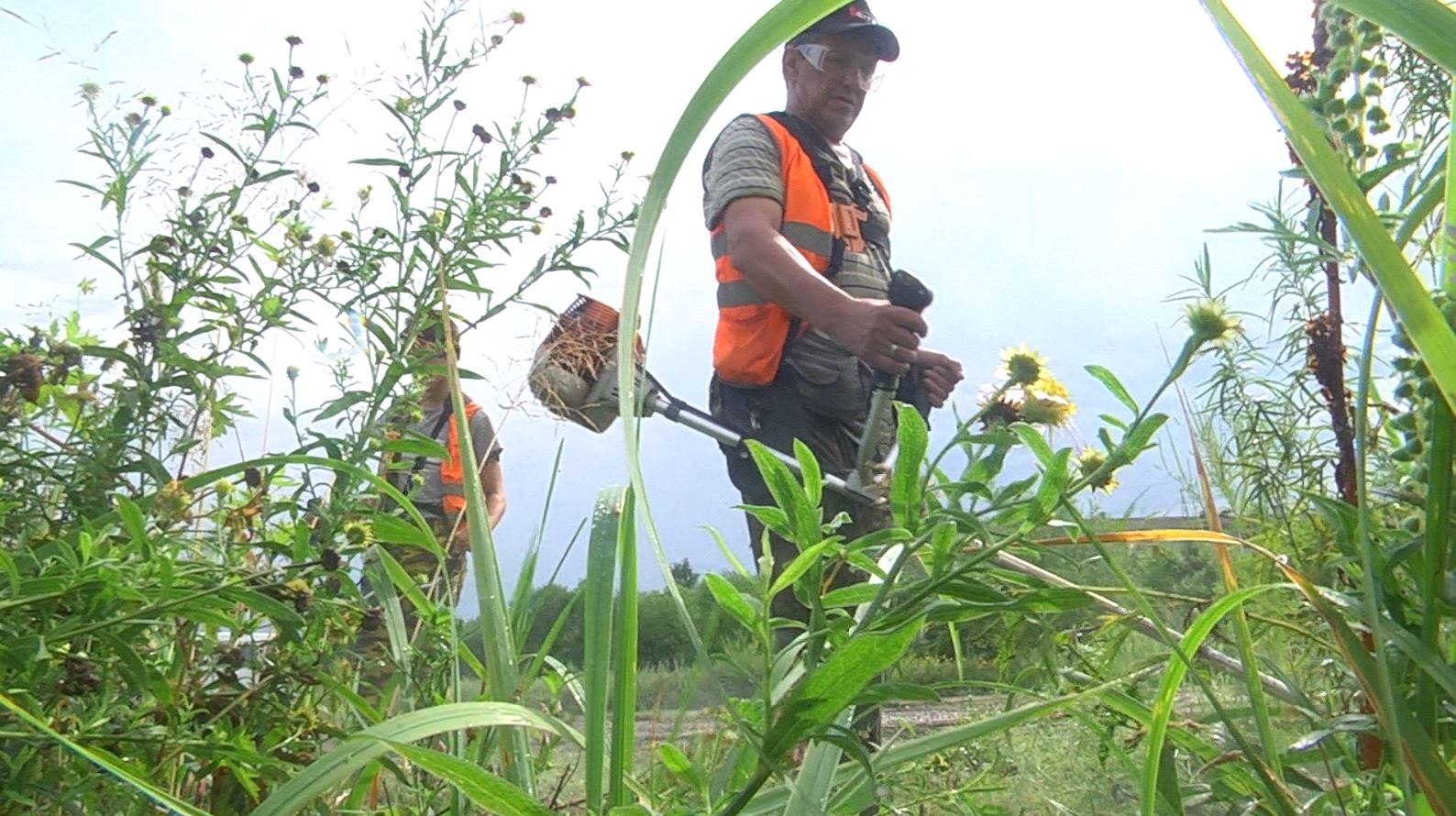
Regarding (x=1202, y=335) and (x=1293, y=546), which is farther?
(x=1293, y=546)

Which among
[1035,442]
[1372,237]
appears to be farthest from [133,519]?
A: [1372,237]

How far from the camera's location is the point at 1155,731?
662 millimetres

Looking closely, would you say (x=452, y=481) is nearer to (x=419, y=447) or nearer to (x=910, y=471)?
(x=419, y=447)

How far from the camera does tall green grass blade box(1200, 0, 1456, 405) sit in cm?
51

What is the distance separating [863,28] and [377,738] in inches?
99.4

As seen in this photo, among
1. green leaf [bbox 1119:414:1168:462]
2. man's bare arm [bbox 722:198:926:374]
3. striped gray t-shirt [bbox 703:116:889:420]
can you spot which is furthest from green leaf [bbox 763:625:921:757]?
striped gray t-shirt [bbox 703:116:889:420]

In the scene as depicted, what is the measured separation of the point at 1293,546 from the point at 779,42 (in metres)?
0.66

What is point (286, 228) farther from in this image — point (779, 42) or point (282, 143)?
point (779, 42)

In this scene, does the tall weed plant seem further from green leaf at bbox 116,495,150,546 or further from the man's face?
the man's face

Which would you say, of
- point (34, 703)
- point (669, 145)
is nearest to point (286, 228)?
point (34, 703)

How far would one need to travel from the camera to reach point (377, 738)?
25.8 inches

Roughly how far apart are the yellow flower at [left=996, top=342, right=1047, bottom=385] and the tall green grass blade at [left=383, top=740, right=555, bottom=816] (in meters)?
0.47

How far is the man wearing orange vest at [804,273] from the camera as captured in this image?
2.57 m

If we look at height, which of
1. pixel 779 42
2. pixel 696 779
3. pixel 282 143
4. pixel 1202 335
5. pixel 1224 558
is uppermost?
pixel 282 143
